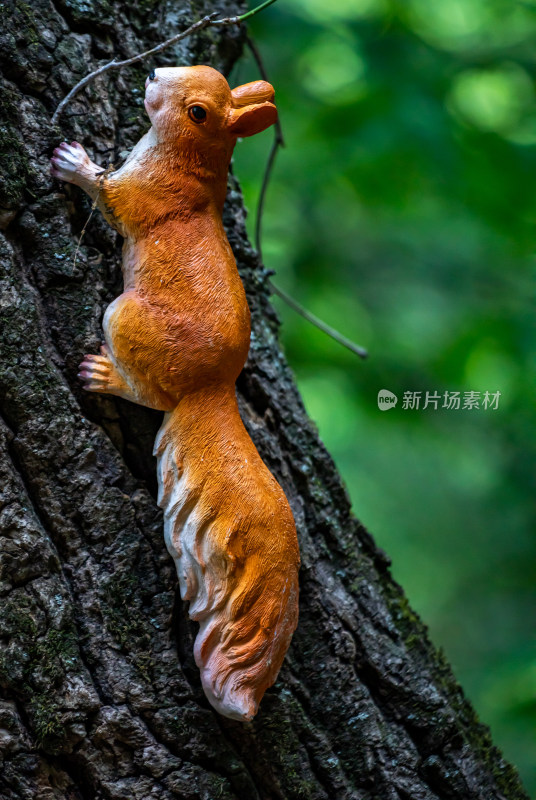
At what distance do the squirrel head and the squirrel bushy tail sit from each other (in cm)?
46

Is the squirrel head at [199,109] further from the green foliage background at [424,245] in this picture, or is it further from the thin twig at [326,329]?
the green foliage background at [424,245]

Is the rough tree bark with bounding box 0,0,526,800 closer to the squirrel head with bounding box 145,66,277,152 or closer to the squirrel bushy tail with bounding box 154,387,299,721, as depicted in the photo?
the squirrel bushy tail with bounding box 154,387,299,721

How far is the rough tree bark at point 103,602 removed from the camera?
1.14m

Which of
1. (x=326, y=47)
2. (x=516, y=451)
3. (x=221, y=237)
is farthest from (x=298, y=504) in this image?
(x=326, y=47)

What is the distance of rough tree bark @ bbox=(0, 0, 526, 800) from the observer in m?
1.14

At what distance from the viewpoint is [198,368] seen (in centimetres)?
114

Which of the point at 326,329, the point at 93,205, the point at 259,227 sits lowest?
the point at 93,205

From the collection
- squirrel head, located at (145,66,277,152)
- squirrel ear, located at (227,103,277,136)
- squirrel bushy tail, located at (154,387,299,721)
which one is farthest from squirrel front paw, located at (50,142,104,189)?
squirrel bushy tail, located at (154,387,299,721)

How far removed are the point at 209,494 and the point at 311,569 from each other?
45 cm

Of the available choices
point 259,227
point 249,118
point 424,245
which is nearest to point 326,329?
point 259,227

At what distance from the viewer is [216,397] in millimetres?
1188

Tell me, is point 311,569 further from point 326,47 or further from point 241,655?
point 326,47

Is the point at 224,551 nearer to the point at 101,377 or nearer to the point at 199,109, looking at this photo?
the point at 101,377

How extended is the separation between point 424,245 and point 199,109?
212 centimetres
